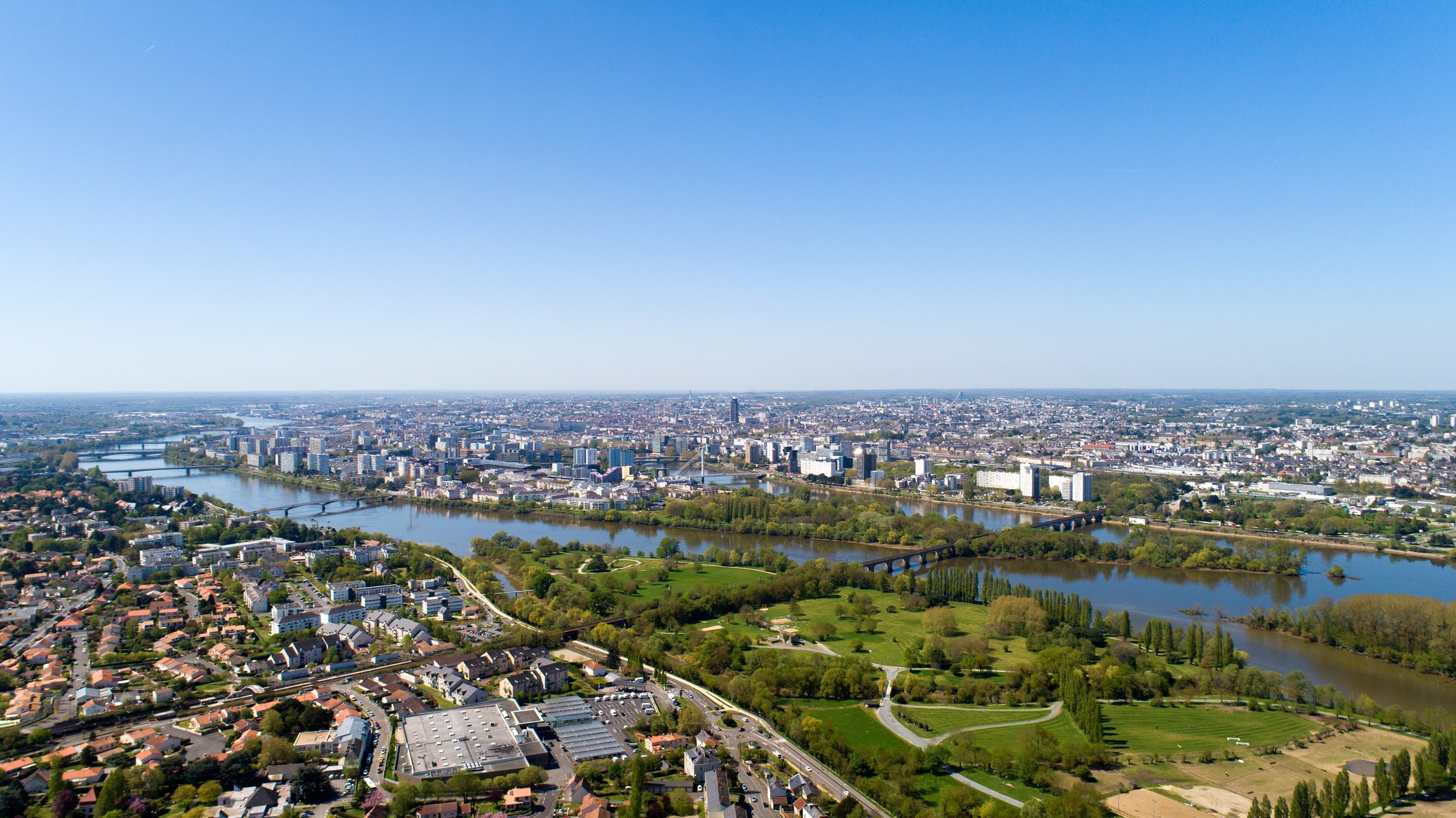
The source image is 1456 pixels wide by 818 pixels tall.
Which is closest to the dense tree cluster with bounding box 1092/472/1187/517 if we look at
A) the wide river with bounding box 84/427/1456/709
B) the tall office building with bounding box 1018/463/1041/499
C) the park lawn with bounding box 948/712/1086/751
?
the tall office building with bounding box 1018/463/1041/499

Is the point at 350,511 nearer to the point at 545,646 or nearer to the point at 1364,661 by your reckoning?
the point at 545,646

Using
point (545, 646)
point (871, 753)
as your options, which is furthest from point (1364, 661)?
point (545, 646)

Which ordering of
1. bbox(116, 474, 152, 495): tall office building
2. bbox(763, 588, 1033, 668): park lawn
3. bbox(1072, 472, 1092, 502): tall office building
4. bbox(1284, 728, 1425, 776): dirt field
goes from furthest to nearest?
bbox(1072, 472, 1092, 502): tall office building
bbox(116, 474, 152, 495): tall office building
bbox(763, 588, 1033, 668): park lawn
bbox(1284, 728, 1425, 776): dirt field

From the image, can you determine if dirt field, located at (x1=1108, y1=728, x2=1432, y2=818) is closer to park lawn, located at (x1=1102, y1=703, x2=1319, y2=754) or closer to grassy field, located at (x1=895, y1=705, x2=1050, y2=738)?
park lawn, located at (x1=1102, y1=703, x2=1319, y2=754)

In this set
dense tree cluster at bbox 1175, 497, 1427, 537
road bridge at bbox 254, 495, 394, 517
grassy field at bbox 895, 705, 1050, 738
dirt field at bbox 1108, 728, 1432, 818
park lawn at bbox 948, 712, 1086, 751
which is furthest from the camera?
road bridge at bbox 254, 495, 394, 517

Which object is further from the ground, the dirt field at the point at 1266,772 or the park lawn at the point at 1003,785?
the dirt field at the point at 1266,772

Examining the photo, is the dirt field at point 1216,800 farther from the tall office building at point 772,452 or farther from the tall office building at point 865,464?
the tall office building at point 772,452

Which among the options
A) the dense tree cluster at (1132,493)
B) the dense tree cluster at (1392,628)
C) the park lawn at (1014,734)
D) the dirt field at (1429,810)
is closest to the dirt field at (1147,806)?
the park lawn at (1014,734)
